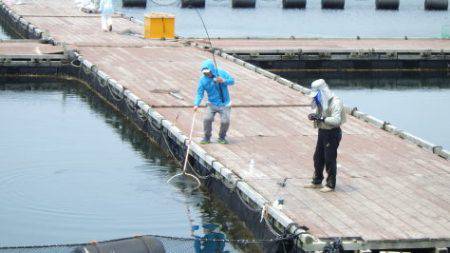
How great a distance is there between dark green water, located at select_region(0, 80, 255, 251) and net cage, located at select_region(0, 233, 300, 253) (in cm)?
29

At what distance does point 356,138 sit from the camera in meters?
21.2

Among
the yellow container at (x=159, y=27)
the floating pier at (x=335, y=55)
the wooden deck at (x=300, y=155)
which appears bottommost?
the floating pier at (x=335, y=55)

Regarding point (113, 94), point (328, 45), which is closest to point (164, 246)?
point (113, 94)

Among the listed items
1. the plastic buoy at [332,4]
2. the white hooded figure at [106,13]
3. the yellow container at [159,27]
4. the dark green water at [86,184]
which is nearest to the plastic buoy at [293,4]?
the plastic buoy at [332,4]

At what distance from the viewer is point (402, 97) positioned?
1321 inches

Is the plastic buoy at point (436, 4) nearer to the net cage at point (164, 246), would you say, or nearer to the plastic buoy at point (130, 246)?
the net cage at point (164, 246)

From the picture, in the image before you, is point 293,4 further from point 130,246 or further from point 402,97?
point 130,246

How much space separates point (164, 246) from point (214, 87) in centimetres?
586

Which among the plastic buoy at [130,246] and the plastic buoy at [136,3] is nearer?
the plastic buoy at [130,246]

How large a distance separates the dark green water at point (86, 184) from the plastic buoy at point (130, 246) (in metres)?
3.10

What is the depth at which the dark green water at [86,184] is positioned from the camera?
17906 mm

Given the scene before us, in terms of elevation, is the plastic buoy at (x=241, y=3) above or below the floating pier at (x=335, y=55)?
below

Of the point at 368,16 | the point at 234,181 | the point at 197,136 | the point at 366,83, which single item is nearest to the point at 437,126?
the point at 366,83

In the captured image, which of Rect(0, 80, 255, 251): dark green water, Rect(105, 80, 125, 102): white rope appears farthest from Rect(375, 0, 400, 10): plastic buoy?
Rect(105, 80, 125, 102): white rope
